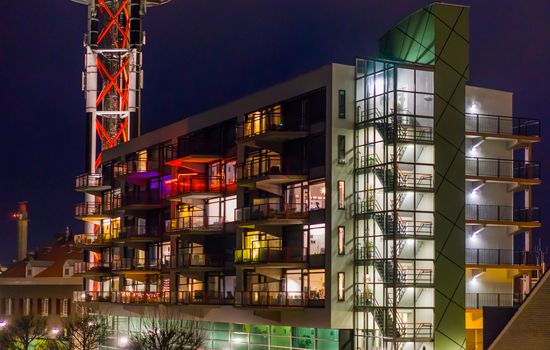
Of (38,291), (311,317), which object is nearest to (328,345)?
(311,317)

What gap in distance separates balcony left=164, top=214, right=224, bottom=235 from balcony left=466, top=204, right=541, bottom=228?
1575cm

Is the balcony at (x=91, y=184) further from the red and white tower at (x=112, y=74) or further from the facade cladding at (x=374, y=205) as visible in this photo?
the facade cladding at (x=374, y=205)

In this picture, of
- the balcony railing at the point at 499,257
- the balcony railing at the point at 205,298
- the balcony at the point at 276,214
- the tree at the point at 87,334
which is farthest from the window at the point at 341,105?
the tree at the point at 87,334

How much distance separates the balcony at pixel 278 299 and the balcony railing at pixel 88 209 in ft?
90.6

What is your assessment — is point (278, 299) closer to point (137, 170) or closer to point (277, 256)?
point (277, 256)

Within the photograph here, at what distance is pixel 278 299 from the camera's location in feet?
202

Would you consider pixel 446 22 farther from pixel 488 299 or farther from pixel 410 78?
pixel 488 299

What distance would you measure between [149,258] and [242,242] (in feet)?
49.3

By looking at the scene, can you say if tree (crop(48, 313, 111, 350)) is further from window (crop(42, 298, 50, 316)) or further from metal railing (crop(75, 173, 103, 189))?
window (crop(42, 298, 50, 316))

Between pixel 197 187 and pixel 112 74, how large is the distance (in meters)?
27.2

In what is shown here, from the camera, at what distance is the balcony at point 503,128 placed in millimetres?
63312

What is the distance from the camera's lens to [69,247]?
368 ft

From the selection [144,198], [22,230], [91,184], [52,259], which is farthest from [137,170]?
[22,230]

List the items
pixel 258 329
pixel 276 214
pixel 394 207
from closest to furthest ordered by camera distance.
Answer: pixel 394 207 → pixel 276 214 → pixel 258 329
